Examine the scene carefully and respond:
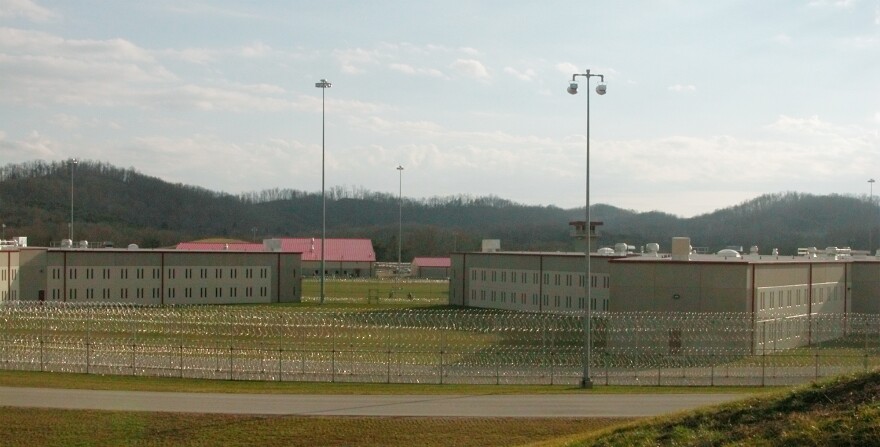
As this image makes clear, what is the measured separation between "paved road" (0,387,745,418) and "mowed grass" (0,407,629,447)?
79 cm

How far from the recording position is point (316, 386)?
28656 mm

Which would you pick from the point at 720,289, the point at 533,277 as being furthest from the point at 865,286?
the point at 533,277

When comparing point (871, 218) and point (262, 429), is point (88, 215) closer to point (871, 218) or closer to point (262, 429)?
point (871, 218)

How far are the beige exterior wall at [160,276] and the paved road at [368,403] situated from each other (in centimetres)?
3729

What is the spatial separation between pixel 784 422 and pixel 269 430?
1237cm

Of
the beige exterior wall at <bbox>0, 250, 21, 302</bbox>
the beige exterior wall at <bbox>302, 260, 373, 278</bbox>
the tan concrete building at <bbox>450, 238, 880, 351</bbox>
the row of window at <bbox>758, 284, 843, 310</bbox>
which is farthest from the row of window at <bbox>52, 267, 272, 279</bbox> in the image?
the beige exterior wall at <bbox>302, 260, 373, 278</bbox>

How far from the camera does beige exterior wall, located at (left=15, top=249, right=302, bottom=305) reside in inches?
2426

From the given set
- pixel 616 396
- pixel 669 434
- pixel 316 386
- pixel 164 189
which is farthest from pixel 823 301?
pixel 164 189

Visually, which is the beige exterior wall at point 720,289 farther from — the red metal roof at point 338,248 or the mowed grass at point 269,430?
the red metal roof at point 338,248

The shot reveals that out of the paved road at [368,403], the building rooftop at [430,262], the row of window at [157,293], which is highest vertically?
the building rooftop at [430,262]

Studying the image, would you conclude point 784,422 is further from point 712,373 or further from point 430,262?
point 430,262

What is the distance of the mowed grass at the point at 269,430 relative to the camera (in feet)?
69.8

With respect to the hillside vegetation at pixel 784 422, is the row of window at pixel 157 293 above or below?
below

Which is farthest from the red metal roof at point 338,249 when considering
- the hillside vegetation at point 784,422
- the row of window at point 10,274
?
the hillside vegetation at point 784,422
